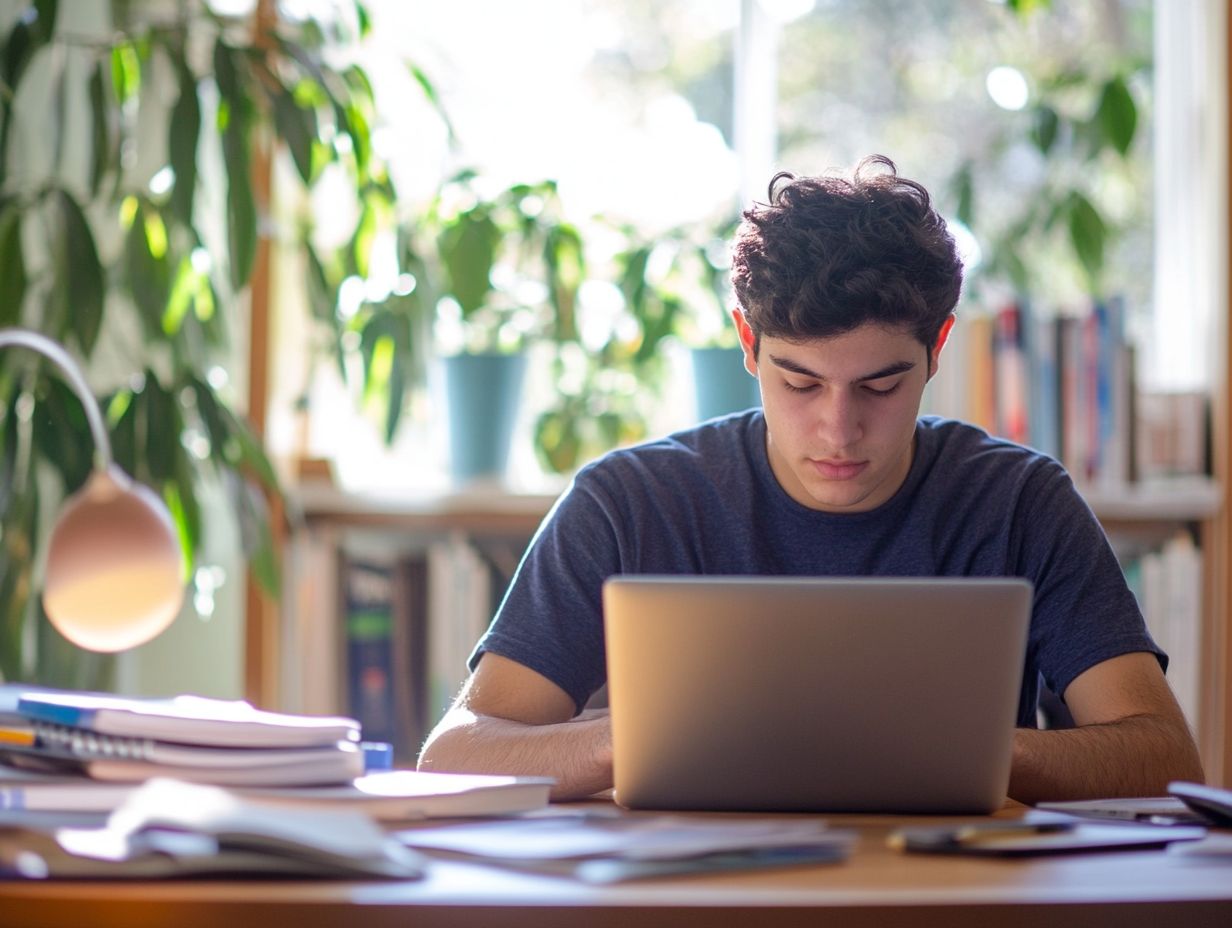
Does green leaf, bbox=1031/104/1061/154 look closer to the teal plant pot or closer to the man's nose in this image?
the teal plant pot

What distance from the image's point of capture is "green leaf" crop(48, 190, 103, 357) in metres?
1.97

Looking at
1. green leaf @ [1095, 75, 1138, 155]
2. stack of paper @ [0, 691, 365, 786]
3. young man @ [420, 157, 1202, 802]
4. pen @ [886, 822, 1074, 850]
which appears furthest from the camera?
green leaf @ [1095, 75, 1138, 155]

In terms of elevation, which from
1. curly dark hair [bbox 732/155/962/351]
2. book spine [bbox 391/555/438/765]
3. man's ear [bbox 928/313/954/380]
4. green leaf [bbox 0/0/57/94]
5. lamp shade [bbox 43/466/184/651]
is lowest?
book spine [bbox 391/555/438/765]

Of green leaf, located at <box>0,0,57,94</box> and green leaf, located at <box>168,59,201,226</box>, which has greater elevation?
green leaf, located at <box>0,0,57,94</box>

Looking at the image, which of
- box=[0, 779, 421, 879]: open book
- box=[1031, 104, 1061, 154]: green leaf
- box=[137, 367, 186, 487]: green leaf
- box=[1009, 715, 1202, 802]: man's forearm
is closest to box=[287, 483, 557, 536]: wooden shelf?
box=[137, 367, 186, 487]: green leaf

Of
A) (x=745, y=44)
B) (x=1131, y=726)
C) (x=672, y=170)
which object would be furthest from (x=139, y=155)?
(x=1131, y=726)

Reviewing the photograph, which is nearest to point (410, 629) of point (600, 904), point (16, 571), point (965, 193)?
point (16, 571)

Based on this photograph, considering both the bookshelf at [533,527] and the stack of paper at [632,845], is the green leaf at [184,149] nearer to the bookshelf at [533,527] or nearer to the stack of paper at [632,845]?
the bookshelf at [533,527]

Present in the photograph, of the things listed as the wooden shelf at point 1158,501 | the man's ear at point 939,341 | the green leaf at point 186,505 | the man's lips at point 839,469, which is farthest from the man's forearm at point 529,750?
the wooden shelf at point 1158,501

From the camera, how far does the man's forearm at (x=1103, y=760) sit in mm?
1216

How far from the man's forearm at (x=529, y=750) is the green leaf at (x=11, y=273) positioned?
37.2 inches

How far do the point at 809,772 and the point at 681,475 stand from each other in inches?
27.8

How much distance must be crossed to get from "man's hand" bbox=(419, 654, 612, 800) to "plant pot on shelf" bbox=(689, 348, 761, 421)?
41.8 inches

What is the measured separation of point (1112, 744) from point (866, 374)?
1.45 feet
